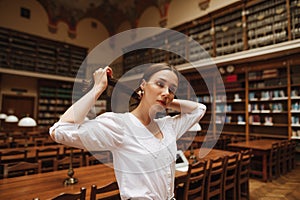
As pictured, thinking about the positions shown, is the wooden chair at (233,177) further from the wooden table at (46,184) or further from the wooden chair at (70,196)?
the wooden chair at (70,196)

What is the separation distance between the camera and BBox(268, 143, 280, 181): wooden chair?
3.74m

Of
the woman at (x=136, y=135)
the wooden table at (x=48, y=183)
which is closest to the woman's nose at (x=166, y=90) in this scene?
the woman at (x=136, y=135)

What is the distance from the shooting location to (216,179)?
2.53 meters

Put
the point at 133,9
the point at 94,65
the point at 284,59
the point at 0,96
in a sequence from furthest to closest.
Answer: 1. the point at 133,9
2. the point at 0,96
3. the point at 284,59
4. the point at 94,65

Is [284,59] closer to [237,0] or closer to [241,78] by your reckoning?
[241,78]

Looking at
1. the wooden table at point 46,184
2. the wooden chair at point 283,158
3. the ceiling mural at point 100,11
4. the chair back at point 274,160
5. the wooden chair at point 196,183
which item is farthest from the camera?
the ceiling mural at point 100,11

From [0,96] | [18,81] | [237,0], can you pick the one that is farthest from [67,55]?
[237,0]

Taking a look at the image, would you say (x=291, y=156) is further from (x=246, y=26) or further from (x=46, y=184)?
(x=46, y=184)

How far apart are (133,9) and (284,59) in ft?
24.1

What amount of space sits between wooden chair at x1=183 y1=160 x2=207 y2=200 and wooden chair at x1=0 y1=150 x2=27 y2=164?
2278mm

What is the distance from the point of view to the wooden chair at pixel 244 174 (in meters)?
2.71

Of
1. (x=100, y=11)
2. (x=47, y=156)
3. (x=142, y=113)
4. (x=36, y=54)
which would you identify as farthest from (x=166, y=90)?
(x=100, y=11)

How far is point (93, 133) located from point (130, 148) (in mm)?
136

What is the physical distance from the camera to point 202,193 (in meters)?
2.13
